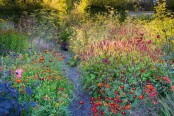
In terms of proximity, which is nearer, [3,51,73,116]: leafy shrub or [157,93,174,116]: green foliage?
[157,93,174,116]: green foliage

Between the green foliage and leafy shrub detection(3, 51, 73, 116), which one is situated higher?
the green foliage

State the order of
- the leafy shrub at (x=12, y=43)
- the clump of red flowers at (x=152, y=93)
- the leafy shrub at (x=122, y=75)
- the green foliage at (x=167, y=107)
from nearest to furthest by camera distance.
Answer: the green foliage at (x=167, y=107) → the clump of red flowers at (x=152, y=93) → the leafy shrub at (x=122, y=75) → the leafy shrub at (x=12, y=43)

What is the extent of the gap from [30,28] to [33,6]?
2.92 metres

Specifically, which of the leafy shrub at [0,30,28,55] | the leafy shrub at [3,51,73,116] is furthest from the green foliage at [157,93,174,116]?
the leafy shrub at [0,30,28,55]

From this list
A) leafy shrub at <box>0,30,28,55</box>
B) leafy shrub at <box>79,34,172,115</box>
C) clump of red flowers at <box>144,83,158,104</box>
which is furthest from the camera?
leafy shrub at <box>0,30,28,55</box>

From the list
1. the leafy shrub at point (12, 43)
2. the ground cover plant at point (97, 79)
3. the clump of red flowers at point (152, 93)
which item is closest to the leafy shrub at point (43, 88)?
the ground cover plant at point (97, 79)

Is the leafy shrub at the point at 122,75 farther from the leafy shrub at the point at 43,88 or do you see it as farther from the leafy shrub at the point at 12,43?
the leafy shrub at the point at 12,43

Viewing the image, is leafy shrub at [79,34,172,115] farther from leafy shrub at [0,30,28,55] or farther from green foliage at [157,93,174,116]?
leafy shrub at [0,30,28,55]

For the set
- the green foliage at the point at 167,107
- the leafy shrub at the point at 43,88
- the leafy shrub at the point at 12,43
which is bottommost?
the leafy shrub at the point at 12,43

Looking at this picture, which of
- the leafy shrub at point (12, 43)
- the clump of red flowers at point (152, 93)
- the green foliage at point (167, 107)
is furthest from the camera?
the leafy shrub at point (12, 43)

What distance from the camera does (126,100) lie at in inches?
159

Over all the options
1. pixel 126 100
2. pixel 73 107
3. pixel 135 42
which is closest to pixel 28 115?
pixel 73 107

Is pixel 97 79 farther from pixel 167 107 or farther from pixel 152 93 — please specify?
pixel 167 107

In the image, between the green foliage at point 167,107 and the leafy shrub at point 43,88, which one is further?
the leafy shrub at point 43,88
